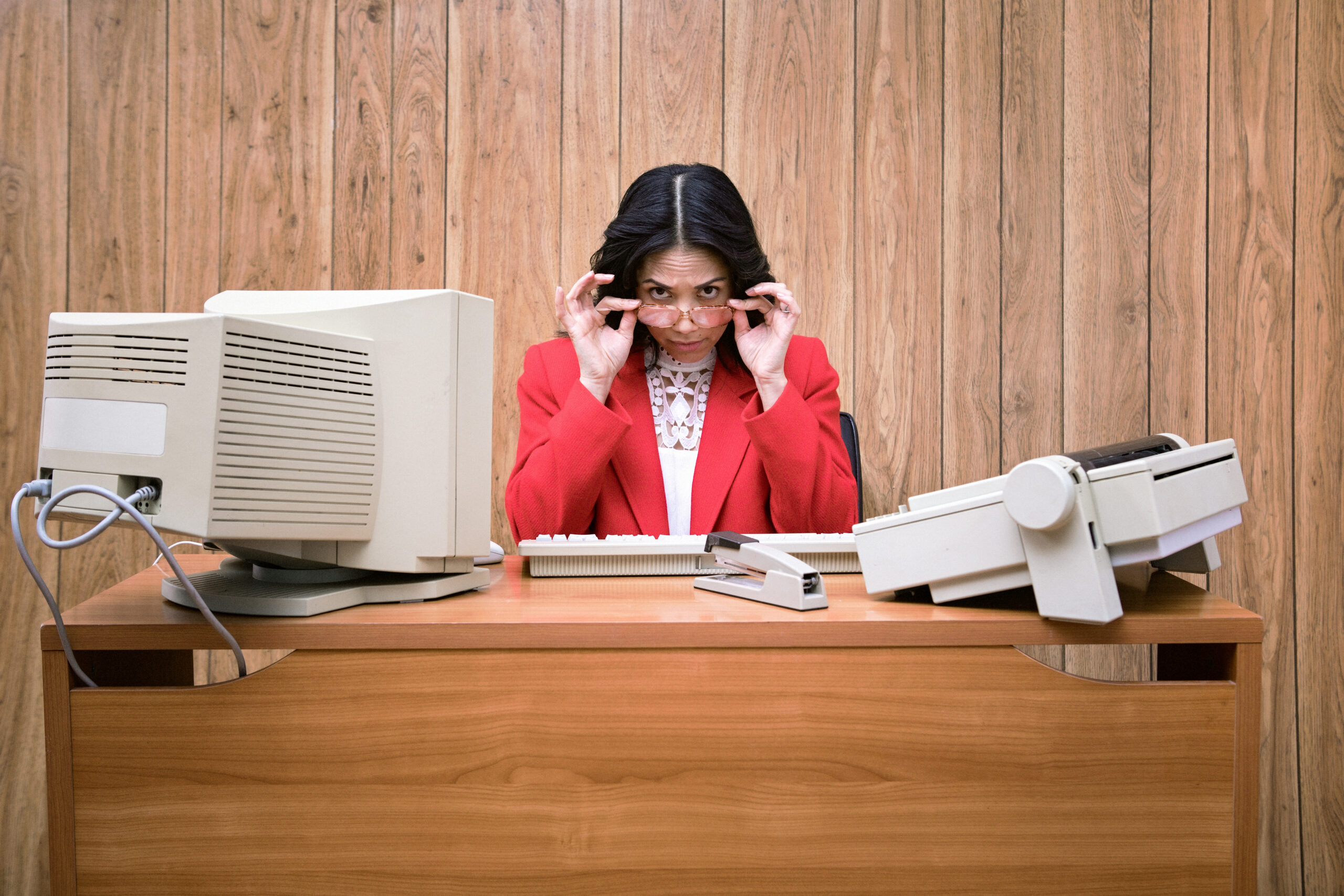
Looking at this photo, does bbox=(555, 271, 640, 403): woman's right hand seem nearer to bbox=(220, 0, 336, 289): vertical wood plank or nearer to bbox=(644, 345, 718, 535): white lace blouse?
bbox=(644, 345, 718, 535): white lace blouse

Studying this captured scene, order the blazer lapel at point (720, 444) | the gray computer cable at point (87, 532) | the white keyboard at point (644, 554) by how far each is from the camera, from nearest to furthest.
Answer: the gray computer cable at point (87, 532)
the white keyboard at point (644, 554)
the blazer lapel at point (720, 444)

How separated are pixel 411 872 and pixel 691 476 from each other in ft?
2.95

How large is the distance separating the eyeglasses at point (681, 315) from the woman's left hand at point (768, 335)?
1.0 inches

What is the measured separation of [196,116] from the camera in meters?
2.00

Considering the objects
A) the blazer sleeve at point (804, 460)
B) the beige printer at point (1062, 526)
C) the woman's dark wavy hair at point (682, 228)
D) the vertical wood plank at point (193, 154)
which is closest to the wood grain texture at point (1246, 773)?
the beige printer at point (1062, 526)

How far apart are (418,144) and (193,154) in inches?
20.1

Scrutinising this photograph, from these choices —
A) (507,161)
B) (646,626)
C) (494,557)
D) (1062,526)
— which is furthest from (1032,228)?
(646,626)

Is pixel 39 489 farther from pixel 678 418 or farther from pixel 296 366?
pixel 678 418

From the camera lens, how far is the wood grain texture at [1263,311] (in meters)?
2.03

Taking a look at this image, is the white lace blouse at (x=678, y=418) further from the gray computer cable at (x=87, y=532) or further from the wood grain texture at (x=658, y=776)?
the gray computer cable at (x=87, y=532)

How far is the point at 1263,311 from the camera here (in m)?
2.04

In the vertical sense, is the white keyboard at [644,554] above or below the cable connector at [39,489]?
below

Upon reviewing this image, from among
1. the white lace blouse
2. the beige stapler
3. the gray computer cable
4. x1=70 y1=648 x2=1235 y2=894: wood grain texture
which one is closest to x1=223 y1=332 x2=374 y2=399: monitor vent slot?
the gray computer cable

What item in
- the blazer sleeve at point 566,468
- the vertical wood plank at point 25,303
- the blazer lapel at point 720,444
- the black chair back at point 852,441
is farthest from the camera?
the vertical wood plank at point 25,303
